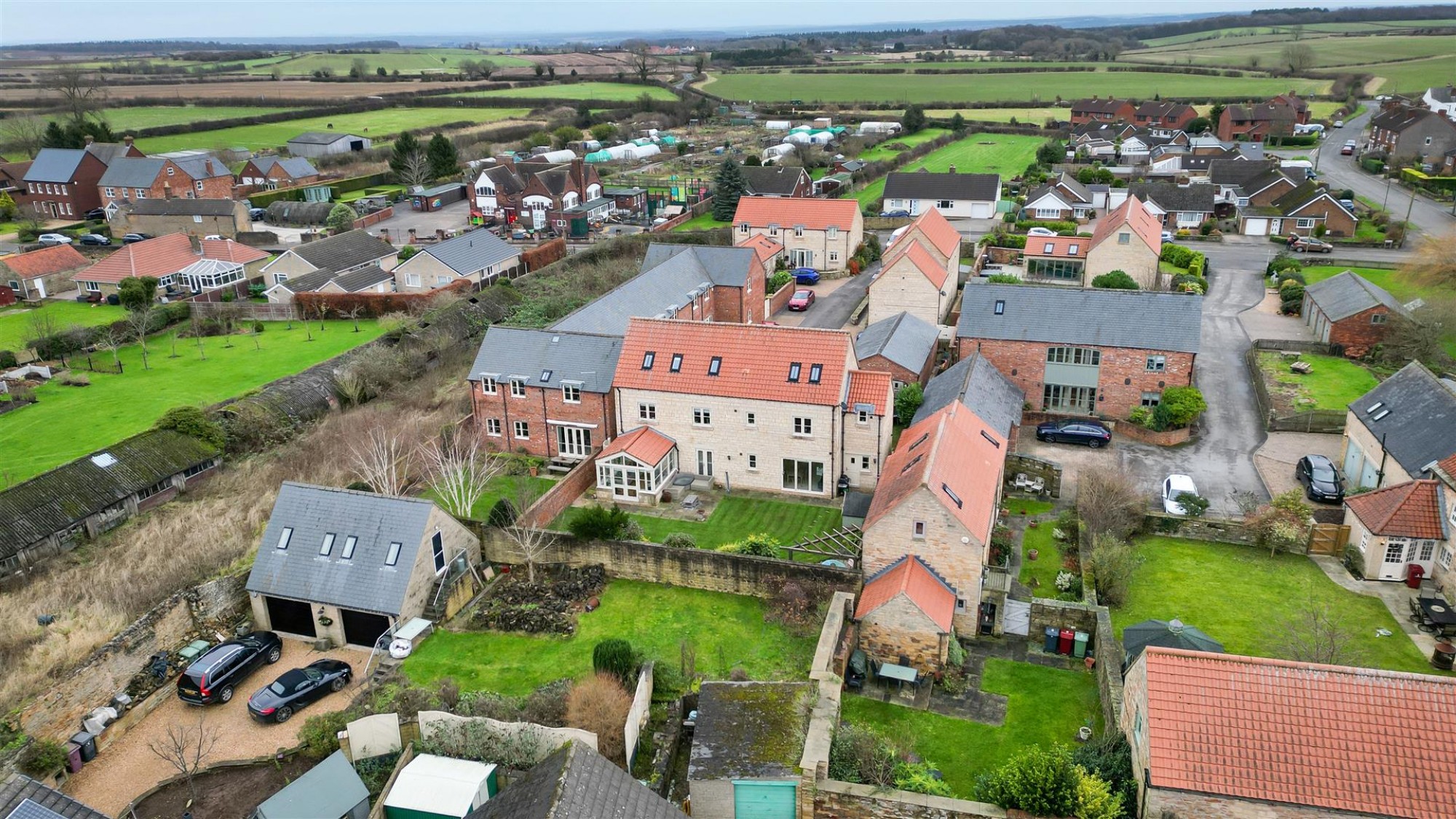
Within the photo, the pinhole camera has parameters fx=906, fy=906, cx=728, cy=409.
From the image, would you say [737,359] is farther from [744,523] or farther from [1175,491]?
[1175,491]

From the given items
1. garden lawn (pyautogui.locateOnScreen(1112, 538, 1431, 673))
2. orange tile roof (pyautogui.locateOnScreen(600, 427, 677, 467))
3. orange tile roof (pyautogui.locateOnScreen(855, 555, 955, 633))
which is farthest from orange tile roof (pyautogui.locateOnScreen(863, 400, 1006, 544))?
orange tile roof (pyautogui.locateOnScreen(600, 427, 677, 467))

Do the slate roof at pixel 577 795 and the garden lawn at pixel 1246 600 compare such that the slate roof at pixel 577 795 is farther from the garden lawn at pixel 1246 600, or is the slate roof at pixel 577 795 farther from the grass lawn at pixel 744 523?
the garden lawn at pixel 1246 600

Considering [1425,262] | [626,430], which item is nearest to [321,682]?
[626,430]

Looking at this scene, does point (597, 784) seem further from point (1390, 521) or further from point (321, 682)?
point (1390, 521)

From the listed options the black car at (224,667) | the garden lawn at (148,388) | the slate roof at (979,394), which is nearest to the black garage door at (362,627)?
the black car at (224,667)

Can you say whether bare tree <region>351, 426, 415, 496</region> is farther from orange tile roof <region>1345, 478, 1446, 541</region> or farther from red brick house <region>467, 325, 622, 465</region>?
orange tile roof <region>1345, 478, 1446, 541</region>
